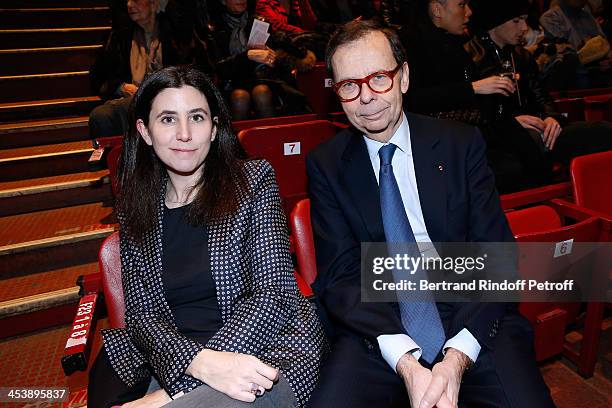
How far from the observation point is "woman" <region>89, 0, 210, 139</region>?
339 centimetres

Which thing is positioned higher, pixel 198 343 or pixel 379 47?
pixel 379 47

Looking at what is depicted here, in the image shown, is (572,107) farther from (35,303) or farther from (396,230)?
(35,303)

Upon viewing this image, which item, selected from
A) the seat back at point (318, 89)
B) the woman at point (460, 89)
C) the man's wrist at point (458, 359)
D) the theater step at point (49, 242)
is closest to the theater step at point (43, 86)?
the theater step at point (49, 242)

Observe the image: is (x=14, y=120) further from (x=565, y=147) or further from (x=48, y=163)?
(x=565, y=147)

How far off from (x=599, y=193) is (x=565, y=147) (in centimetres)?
71

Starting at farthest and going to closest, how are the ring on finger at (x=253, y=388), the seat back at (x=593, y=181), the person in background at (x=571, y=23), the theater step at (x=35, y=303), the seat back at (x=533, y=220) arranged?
the person in background at (x=571, y=23), the theater step at (x=35, y=303), the seat back at (x=593, y=181), the seat back at (x=533, y=220), the ring on finger at (x=253, y=388)

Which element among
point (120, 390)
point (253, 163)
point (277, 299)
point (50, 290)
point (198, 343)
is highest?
point (253, 163)

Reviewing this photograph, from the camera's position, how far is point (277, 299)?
4.42 ft

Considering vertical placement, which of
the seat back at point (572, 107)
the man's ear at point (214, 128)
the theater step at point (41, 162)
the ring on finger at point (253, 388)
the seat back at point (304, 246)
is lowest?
the ring on finger at point (253, 388)

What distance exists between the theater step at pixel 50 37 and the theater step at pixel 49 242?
7.36 feet

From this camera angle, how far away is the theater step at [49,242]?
2.61m

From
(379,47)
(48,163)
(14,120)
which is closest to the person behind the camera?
(379,47)

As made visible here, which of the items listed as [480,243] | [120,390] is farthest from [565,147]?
[120,390]

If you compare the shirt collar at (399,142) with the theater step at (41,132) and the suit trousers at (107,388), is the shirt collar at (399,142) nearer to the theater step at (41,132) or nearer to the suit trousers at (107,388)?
the suit trousers at (107,388)
